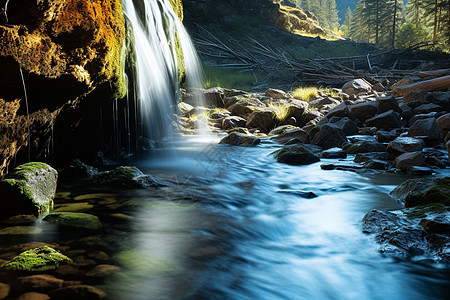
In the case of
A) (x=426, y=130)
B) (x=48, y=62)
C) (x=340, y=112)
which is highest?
(x=48, y=62)

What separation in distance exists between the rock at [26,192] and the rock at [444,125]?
7.05 m

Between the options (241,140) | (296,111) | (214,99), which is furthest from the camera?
(214,99)

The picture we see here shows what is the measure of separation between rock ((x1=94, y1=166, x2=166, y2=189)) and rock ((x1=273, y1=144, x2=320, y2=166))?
270 cm

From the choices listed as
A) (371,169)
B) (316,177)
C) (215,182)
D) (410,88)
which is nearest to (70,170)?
(215,182)

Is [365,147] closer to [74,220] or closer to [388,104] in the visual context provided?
[388,104]

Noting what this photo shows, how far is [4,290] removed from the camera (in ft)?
6.25

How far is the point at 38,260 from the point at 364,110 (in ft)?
29.4

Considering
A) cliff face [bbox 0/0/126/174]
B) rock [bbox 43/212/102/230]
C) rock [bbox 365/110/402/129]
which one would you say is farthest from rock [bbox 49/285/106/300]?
rock [bbox 365/110/402/129]

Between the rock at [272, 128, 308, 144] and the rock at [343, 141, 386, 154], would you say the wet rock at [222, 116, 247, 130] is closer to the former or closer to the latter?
the rock at [272, 128, 308, 144]

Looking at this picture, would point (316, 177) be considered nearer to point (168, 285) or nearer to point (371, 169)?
point (371, 169)

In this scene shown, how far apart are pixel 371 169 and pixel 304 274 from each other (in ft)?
11.9

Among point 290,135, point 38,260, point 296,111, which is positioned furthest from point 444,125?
point 38,260

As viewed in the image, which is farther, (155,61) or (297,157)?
(155,61)

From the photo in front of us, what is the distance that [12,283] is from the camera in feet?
6.48
